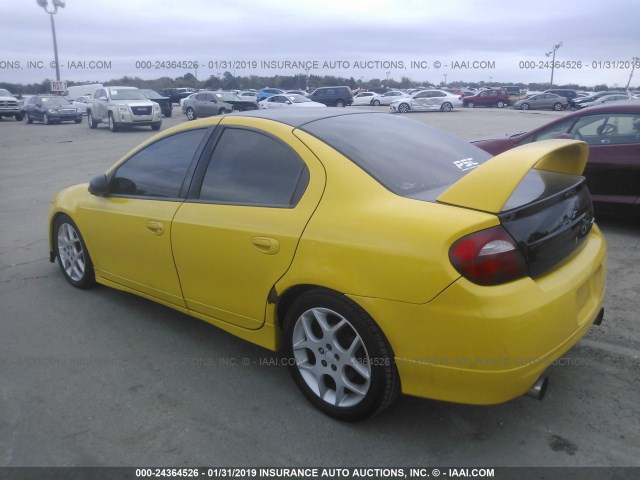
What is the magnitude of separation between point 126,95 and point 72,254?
2092 centimetres

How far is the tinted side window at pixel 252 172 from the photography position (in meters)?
2.96

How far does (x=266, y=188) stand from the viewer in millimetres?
3059

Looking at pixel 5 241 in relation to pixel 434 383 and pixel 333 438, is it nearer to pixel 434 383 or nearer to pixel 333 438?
pixel 333 438

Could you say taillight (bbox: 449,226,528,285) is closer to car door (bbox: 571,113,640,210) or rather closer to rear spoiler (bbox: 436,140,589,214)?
rear spoiler (bbox: 436,140,589,214)

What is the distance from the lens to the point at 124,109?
2242cm

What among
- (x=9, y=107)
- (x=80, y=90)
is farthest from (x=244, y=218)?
(x=80, y=90)

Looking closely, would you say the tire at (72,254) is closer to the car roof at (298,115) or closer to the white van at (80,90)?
the car roof at (298,115)

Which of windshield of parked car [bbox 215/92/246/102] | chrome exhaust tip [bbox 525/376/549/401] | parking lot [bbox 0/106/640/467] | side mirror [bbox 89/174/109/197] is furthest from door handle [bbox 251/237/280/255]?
windshield of parked car [bbox 215/92/246/102]

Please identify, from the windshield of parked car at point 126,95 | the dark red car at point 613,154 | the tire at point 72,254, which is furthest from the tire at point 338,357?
the windshield of parked car at point 126,95

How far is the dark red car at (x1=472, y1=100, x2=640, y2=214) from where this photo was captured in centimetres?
570

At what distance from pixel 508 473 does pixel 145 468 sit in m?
1.66

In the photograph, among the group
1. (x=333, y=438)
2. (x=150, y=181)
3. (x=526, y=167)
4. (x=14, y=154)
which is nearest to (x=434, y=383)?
(x=333, y=438)

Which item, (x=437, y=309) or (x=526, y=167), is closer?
(x=437, y=309)

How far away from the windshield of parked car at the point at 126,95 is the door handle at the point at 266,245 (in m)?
22.8
